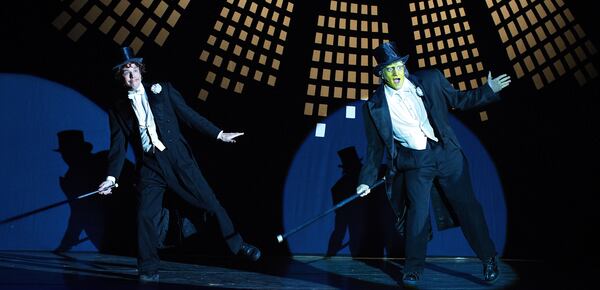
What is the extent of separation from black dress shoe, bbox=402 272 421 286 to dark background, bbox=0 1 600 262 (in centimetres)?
244

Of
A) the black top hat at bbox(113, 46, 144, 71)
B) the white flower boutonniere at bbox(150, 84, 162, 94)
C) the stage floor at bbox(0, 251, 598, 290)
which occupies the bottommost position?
the stage floor at bbox(0, 251, 598, 290)

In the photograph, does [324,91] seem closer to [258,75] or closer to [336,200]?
[258,75]

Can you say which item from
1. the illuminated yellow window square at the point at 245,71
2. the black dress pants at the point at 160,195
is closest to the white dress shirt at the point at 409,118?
the black dress pants at the point at 160,195

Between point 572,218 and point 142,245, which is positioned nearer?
point 142,245

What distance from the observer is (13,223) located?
→ 5887mm

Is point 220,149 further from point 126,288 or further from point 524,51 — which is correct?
point 524,51

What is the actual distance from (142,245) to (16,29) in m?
2.86

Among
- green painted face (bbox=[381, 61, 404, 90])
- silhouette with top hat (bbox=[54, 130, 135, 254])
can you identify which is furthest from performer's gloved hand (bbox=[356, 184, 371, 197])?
silhouette with top hat (bbox=[54, 130, 135, 254])

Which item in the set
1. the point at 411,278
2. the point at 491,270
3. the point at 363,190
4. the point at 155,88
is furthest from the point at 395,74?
the point at 155,88

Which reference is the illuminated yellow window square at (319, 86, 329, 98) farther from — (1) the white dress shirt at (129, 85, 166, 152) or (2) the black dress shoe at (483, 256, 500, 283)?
(2) the black dress shoe at (483, 256, 500, 283)

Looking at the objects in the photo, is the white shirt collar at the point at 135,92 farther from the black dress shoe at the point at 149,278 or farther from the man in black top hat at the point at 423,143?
the man in black top hat at the point at 423,143

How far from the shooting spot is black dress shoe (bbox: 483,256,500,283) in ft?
14.9

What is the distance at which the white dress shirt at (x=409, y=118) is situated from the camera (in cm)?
461

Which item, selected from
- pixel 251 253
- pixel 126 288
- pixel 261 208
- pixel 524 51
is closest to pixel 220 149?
pixel 261 208
